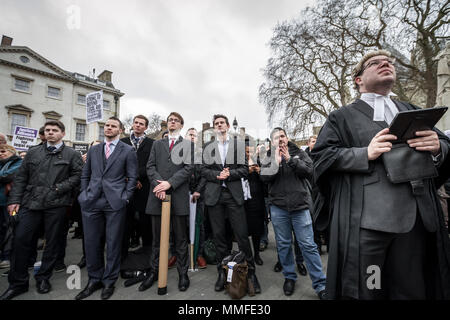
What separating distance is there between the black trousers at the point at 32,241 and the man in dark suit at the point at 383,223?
3.64 metres

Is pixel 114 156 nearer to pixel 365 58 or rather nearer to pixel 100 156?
pixel 100 156

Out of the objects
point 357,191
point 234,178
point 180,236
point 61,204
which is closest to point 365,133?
point 357,191

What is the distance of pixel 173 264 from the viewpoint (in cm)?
383

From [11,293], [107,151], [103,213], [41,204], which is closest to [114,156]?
[107,151]

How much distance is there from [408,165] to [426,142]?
0.18 meters

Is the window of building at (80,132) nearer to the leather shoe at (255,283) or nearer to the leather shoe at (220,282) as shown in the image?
the leather shoe at (220,282)

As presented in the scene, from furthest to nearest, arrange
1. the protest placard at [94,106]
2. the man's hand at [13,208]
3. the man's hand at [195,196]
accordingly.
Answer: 1. the protest placard at [94,106]
2. the man's hand at [195,196]
3. the man's hand at [13,208]

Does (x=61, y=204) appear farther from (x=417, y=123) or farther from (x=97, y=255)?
(x=417, y=123)

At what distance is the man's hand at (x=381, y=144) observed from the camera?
4.01ft

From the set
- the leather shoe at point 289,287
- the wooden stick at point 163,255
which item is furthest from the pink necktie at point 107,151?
the leather shoe at point 289,287

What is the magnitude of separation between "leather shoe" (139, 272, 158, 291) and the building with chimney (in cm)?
2129

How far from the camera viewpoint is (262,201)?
13.7 ft

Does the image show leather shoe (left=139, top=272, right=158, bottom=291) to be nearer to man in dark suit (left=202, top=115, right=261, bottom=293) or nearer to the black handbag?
man in dark suit (left=202, top=115, right=261, bottom=293)

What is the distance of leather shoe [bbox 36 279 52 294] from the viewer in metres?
2.82
